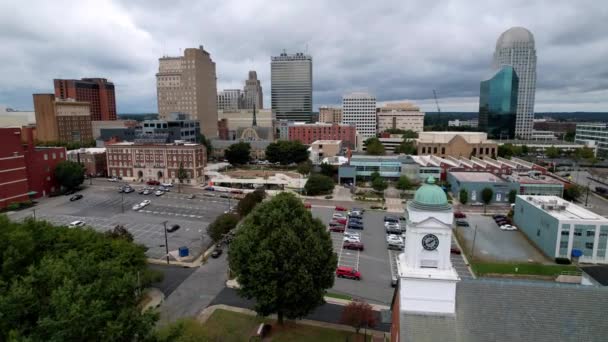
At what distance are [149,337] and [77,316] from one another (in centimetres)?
376

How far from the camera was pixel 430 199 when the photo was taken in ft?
60.4

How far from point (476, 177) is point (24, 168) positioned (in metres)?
88.9

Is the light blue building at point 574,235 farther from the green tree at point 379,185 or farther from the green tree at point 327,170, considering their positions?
the green tree at point 327,170

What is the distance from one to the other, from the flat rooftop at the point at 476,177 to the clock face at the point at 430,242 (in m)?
58.6

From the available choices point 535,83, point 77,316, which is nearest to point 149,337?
point 77,316

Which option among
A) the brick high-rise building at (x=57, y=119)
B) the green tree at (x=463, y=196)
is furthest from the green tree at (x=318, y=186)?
the brick high-rise building at (x=57, y=119)

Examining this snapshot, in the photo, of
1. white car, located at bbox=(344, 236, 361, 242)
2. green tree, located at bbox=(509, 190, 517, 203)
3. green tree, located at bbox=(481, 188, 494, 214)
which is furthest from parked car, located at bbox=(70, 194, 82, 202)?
green tree, located at bbox=(509, 190, 517, 203)

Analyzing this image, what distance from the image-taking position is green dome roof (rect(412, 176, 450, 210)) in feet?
59.8

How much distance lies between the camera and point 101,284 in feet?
64.3

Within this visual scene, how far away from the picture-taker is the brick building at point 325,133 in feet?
496

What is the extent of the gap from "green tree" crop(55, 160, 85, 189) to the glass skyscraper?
185 metres

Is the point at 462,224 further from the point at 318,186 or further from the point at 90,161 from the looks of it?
the point at 90,161

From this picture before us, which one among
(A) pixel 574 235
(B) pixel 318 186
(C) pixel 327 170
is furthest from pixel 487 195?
(C) pixel 327 170

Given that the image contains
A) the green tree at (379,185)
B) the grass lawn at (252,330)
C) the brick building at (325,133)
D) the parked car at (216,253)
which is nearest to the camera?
the grass lawn at (252,330)
